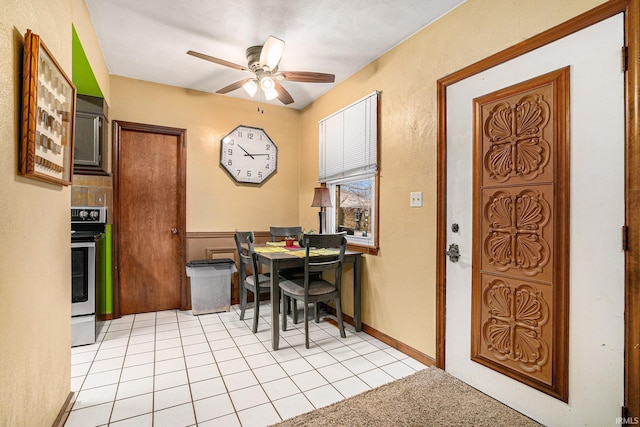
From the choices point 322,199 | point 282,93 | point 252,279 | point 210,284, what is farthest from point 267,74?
point 210,284

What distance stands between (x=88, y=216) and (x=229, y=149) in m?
1.74

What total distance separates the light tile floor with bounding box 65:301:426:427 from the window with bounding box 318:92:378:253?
107 centimetres

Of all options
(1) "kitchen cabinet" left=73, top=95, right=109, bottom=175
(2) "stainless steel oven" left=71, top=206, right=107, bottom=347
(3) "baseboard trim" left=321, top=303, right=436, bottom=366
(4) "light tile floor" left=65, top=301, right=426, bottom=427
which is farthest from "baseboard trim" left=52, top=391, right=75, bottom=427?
(3) "baseboard trim" left=321, top=303, right=436, bottom=366

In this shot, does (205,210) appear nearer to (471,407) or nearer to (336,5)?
(336,5)

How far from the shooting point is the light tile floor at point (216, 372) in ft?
6.12

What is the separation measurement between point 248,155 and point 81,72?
1.96 m

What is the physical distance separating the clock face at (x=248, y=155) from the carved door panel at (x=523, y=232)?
288cm

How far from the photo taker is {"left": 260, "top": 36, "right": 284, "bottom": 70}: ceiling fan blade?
228 cm

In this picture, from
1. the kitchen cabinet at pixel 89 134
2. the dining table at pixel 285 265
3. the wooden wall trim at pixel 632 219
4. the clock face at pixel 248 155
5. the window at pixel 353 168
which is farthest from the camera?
the clock face at pixel 248 155

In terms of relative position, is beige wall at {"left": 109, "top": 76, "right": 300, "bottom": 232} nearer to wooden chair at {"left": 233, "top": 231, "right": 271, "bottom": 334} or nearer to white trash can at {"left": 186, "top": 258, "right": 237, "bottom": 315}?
white trash can at {"left": 186, "top": 258, "right": 237, "bottom": 315}

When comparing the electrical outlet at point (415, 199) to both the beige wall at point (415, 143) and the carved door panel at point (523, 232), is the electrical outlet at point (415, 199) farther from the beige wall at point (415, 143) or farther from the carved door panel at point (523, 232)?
the carved door panel at point (523, 232)

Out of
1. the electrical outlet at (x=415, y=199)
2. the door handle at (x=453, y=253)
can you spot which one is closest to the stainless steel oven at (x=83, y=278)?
the electrical outlet at (x=415, y=199)

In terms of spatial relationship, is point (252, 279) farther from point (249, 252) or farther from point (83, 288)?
point (83, 288)

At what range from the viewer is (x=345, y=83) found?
11.7 ft
